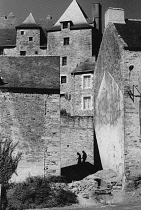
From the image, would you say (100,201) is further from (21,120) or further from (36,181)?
(21,120)

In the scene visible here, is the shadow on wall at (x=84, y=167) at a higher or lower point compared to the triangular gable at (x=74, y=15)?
lower

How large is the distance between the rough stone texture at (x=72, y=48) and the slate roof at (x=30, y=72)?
63.2 ft

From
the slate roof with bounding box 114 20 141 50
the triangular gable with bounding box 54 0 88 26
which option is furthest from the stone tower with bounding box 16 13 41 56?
the slate roof with bounding box 114 20 141 50

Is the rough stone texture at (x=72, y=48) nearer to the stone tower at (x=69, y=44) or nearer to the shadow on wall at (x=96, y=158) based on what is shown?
the stone tower at (x=69, y=44)

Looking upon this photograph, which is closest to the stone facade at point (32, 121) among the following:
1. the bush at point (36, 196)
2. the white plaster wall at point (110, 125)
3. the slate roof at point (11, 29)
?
the bush at point (36, 196)

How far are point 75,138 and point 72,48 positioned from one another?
1864 centimetres

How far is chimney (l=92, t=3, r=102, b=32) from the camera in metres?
45.8

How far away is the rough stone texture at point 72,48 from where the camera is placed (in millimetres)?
42219

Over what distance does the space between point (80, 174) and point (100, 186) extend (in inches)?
171

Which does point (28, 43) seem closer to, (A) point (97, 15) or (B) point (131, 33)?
(A) point (97, 15)

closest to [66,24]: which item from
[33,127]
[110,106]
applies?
[110,106]

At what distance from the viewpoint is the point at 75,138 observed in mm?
26438

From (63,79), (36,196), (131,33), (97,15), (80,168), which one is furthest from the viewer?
(97,15)

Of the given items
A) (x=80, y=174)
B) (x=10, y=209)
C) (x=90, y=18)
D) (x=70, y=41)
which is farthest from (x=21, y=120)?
(x=90, y=18)
